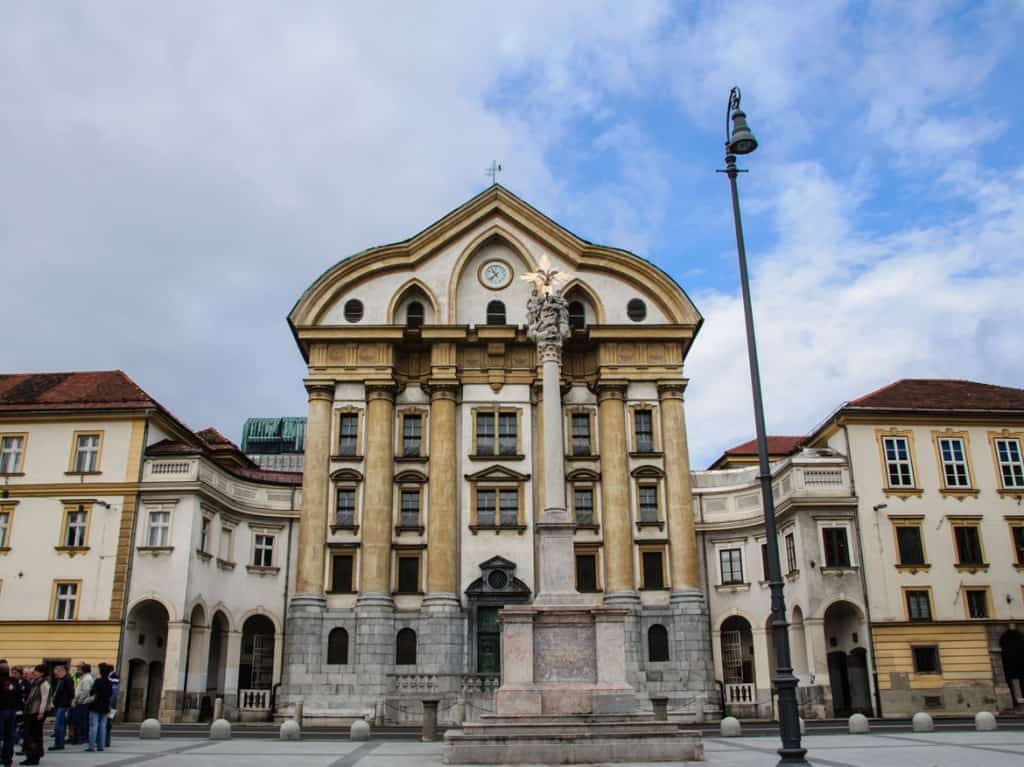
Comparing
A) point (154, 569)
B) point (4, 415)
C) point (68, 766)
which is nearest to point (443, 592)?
point (154, 569)

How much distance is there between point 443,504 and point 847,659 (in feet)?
62.1

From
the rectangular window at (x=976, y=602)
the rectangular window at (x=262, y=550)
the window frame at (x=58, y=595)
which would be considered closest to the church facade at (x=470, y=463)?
the rectangular window at (x=262, y=550)

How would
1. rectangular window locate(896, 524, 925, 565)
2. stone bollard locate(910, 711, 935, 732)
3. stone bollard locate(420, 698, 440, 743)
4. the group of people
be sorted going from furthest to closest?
rectangular window locate(896, 524, 925, 565)
stone bollard locate(910, 711, 935, 732)
stone bollard locate(420, 698, 440, 743)
the group of people

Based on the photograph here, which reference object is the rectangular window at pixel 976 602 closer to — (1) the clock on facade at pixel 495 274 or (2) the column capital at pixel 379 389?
(1) the clock on facade at pixel 495 274

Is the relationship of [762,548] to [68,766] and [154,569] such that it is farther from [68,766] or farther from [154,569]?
[68,766]

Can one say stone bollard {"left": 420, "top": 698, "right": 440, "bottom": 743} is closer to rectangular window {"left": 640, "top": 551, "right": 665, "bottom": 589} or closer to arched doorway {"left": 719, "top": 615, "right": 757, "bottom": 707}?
rectangular window {"left": 640, "top": 551, "right": 665, "bottom": 589}

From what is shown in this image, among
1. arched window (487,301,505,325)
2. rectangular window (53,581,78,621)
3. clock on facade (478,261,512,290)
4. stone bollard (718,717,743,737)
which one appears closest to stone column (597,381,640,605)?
arched window (487,301,505,325)

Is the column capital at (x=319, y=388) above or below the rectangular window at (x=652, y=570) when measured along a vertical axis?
above

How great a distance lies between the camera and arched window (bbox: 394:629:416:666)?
138 ft

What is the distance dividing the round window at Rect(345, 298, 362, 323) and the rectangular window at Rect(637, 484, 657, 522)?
53.4 ft

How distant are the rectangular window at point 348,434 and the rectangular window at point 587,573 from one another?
12011mm

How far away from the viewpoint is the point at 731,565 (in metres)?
44.4

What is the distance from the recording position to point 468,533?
43.6 meters

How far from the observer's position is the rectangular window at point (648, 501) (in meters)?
44.5
